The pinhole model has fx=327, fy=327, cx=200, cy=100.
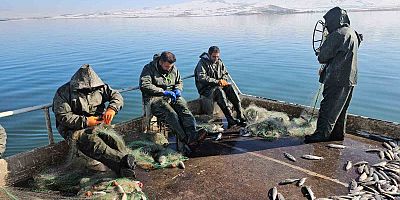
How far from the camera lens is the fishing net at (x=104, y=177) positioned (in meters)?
4.23

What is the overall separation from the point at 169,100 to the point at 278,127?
7.44 feet

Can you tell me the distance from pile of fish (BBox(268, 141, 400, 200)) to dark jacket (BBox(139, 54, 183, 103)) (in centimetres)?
253

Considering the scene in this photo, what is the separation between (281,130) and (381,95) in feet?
33.7

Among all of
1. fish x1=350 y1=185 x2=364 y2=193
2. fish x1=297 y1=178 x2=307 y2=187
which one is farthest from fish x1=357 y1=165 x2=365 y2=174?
fish x1=297 y1=178 x2=307 y2=187

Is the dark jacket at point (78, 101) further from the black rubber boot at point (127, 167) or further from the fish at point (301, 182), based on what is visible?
the fish at point (301, 182)

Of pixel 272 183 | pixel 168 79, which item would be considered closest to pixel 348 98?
pixel 272 183

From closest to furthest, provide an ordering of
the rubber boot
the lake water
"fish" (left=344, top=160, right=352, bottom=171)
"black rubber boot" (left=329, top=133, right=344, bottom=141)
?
"fish" (left=344, top=160, right=352, bottom=171)
"black rubber boot" (left=329, top=133, right=344, bottom=141)
the rubber boot
the lake water

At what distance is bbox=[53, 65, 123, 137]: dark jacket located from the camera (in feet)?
15.5

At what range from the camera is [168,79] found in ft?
20.9

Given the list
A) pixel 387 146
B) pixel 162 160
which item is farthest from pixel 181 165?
pixel 387 146

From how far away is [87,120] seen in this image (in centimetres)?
477

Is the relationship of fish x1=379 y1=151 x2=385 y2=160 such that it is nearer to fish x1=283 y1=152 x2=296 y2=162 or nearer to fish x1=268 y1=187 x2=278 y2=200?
fish x1=283 y1=152 x2=296 y2=162

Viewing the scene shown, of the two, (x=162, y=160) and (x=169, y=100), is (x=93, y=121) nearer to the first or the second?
(x=162, y=160)

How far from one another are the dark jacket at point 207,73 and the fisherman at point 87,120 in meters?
2.55
